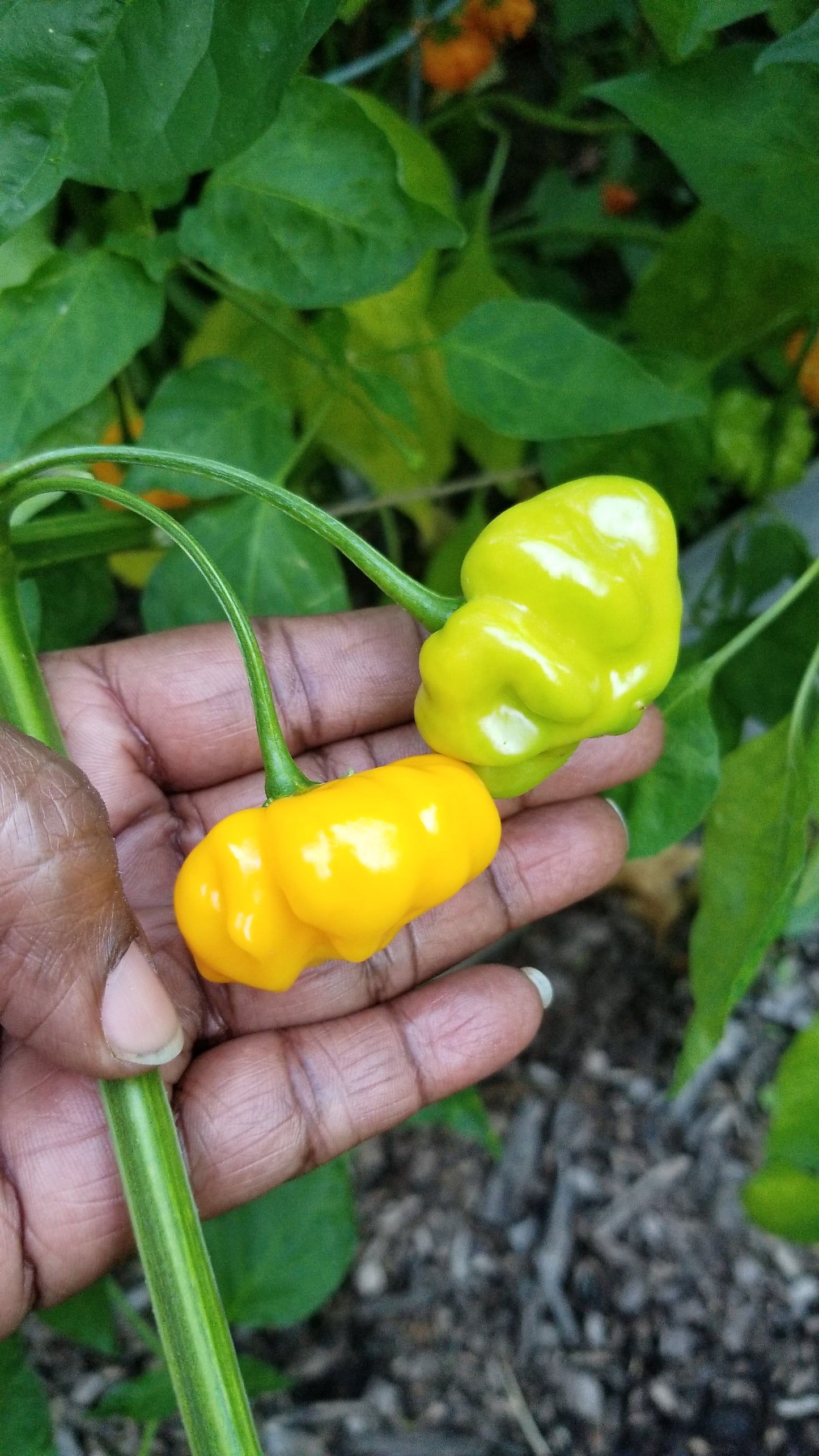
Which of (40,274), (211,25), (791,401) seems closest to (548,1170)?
(791,401)

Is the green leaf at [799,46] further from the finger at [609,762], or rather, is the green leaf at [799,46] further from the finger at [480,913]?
the finger at [480,913]

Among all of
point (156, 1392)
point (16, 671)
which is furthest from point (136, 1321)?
point (16, 671)

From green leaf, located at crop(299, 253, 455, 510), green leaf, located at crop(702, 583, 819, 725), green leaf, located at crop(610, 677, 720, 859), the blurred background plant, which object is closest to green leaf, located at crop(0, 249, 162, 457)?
the blurred background plant

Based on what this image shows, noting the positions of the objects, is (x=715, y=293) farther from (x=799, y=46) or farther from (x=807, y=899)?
(x=807, y=899)

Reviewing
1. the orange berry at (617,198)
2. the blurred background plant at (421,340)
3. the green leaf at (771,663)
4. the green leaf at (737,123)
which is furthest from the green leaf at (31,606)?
the orange berry at (617,198)

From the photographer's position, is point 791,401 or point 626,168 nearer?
point 791,401

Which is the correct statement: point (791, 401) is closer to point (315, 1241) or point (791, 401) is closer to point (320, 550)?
point (320, 550)
